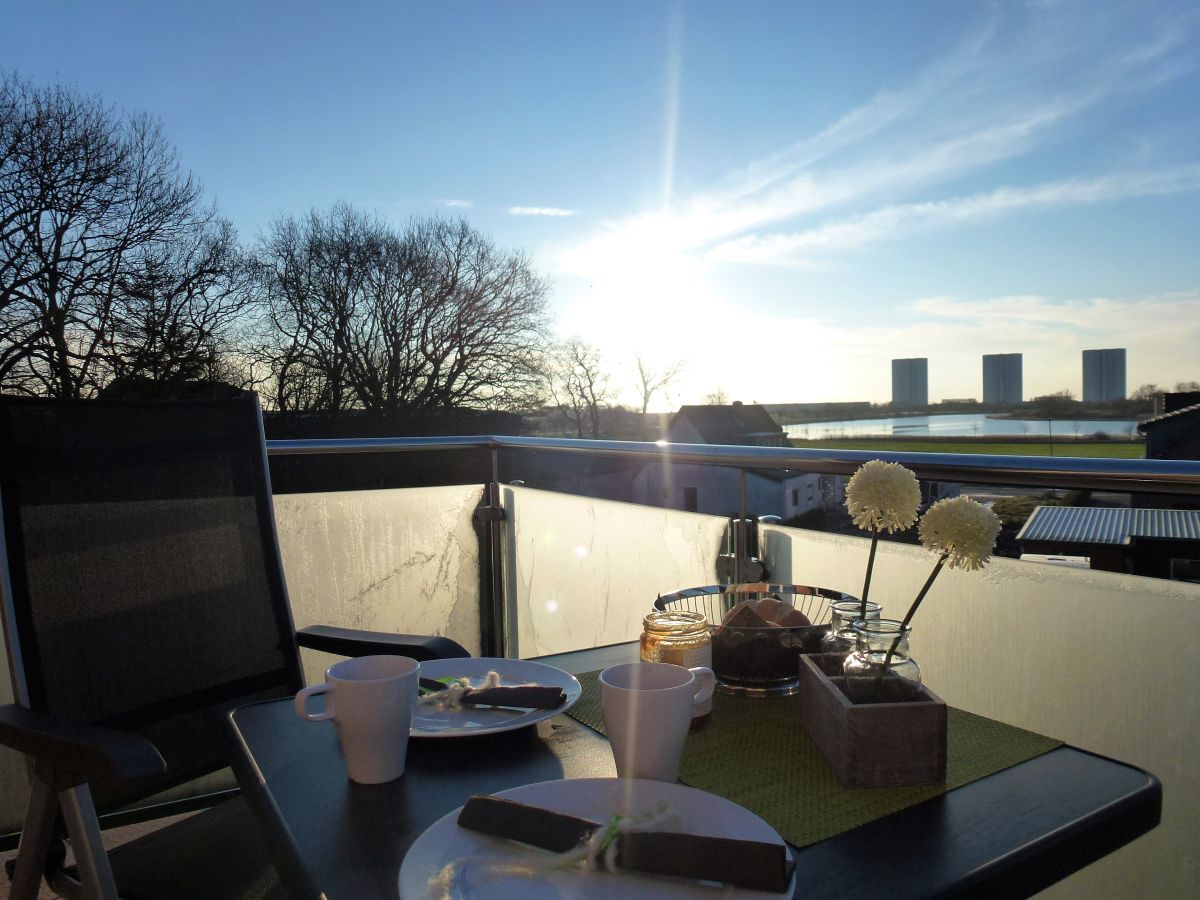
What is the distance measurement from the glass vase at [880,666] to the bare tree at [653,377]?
26.3m

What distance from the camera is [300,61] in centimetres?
1359

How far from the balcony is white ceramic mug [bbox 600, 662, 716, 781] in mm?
921

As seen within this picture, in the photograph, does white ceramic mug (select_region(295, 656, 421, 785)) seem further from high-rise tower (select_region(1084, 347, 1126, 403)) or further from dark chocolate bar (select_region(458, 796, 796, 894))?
high-rise tower (select_region(1084, 347, 1126, 403))

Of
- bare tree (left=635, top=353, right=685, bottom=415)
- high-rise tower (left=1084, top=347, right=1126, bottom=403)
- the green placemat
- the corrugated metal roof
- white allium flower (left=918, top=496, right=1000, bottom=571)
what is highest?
bare tree (left=635, top=353, right=685, bottom=415)

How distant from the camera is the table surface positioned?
2.22 feet

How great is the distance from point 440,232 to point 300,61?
8.79m

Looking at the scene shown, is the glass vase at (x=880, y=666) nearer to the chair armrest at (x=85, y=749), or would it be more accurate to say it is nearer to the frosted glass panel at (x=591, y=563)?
the chair armrest at (x=85, y=749)

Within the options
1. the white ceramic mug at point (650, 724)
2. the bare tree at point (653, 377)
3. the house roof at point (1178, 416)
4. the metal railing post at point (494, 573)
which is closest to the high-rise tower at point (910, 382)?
the house roof at point (1178, 416)

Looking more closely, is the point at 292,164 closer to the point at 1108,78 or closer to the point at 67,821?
the point at 67,821

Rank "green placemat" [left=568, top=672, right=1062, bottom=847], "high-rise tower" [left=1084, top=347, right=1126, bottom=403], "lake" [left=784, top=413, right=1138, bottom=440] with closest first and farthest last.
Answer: "green placemat" [left=568, top=672, right=1062, bottom=847] → "lake" [left=784, top=413, right=1138, bottom=440] → "high-rise tower" [left=1084, top=347, right=1126, bottom=403]

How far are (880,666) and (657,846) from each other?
1.33ft

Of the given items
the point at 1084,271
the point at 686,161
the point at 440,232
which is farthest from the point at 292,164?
the point at 1084,271

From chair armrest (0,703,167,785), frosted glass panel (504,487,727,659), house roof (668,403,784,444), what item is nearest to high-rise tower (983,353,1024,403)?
house roof (668,403,784,444)

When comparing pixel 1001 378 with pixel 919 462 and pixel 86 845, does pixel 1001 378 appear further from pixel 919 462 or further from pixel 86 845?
pixel 86 845
